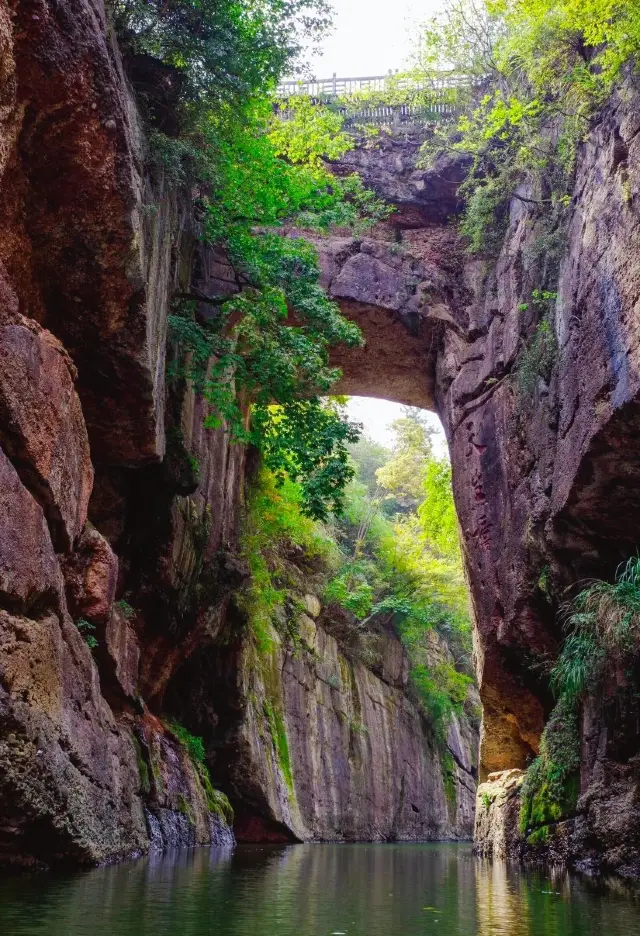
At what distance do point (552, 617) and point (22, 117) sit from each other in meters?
9.43

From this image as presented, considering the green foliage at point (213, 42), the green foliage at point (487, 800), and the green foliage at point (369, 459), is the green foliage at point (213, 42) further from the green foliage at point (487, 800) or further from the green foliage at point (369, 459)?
the green foliage at point (369, 459)

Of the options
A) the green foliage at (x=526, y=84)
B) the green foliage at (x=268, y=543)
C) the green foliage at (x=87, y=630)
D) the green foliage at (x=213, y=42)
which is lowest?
the green foliage at (x=87, y=630)

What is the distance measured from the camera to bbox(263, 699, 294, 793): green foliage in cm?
1784

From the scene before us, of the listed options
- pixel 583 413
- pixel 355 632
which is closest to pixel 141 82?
pixel 583 413

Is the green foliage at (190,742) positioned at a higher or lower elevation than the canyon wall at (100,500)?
lower

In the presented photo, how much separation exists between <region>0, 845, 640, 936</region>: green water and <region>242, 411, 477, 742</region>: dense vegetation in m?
9.83

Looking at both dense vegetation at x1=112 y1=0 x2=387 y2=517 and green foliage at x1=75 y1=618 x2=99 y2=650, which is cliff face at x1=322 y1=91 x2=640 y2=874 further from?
green foliage at x1=75 y1=618 x2=99 y2=650

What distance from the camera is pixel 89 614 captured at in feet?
25.9

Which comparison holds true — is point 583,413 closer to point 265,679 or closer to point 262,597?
point 262,597

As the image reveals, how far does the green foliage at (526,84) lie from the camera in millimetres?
10039

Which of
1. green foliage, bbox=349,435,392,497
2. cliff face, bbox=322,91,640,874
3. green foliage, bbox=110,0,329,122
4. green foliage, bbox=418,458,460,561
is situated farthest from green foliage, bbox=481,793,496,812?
green foliage, bbox=349,435,392,497

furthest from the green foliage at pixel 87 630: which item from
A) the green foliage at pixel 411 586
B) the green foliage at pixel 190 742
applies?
the green foliage at pixel 411 586

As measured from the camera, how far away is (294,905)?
432 cm

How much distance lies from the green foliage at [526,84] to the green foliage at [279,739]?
10.5 m
